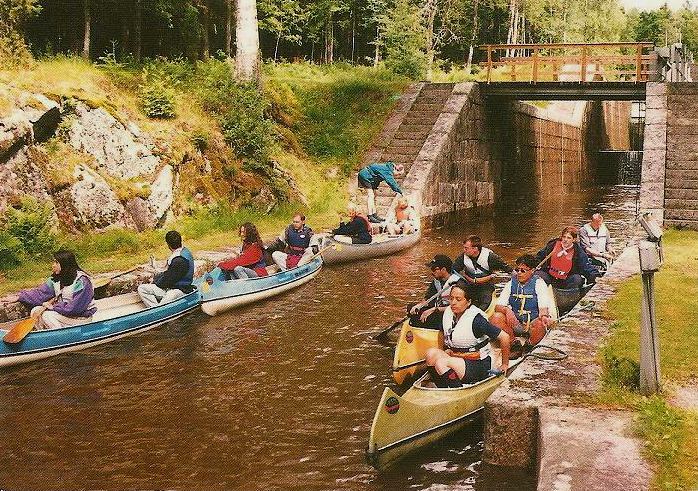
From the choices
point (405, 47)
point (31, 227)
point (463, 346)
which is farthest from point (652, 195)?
point (405, 47)

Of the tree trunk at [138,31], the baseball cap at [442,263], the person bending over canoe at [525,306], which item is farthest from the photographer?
the tree trunk at [138,31]

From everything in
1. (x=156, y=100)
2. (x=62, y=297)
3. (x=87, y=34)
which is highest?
(x=87, y=34)

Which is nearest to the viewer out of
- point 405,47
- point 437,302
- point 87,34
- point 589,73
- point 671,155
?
point 437,302

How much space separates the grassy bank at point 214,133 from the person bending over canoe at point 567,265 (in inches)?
303

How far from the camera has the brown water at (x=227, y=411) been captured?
6543mm

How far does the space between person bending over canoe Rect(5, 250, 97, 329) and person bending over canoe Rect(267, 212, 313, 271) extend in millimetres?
5339

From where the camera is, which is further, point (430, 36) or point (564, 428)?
point (430, 36)

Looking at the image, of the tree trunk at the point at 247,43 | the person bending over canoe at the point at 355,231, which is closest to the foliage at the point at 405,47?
the tree trunk at the point at 247,43

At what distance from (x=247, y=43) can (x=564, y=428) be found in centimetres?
1734

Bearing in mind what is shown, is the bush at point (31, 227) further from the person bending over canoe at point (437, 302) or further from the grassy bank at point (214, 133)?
the person bending over canoe at point (437, 302)

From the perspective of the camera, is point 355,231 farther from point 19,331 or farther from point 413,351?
point 19,331

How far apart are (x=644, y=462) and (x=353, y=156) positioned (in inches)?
764

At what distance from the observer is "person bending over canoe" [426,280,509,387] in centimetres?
750

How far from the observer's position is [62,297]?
10.2 meters
